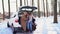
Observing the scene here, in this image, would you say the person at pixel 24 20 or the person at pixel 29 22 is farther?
the person at pixel 29 22

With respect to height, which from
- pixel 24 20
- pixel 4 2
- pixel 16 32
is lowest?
pixel 16 32

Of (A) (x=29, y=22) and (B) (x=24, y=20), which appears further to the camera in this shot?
(A) (x=29, y=22)

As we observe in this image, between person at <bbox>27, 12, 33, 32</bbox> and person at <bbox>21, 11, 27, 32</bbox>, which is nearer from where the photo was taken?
person at <bbox>21, 11, 27, 32</bbox>

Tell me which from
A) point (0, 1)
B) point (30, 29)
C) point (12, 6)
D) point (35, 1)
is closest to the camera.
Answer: point (30, 29)

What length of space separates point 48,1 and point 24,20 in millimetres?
13546

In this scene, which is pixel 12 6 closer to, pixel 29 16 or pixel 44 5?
pixel 44 5

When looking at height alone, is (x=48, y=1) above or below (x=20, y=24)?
above

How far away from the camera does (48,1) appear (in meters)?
20.1

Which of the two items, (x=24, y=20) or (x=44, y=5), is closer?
(x=24, y=20)

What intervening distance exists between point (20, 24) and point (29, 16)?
613mm

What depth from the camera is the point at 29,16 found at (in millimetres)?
7363

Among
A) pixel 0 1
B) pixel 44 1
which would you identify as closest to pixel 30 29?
pixel 0 1

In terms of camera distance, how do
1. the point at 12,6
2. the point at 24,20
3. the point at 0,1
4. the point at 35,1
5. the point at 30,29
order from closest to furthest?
the point at 24,20 < the point at 30,29 < the point at 0,1 < the point at 12,6 < the point at 35,1

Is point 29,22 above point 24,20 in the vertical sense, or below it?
below
